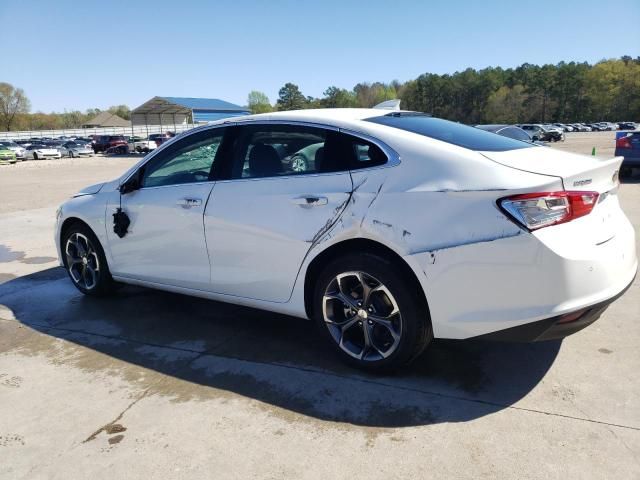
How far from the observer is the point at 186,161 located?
4191 mm

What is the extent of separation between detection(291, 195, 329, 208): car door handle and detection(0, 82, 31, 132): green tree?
422 ft

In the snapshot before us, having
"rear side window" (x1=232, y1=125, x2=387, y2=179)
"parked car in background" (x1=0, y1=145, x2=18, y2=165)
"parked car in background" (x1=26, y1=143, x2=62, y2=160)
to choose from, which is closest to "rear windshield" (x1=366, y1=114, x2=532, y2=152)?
"rear side window" (x1=232, y1=125, x2=387, y2=179)

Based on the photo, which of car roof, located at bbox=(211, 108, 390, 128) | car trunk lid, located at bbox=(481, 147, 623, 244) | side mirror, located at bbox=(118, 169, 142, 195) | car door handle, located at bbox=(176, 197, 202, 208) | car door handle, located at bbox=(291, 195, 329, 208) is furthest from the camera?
side mirror, located at bbox=(118, 169, 142, 195)

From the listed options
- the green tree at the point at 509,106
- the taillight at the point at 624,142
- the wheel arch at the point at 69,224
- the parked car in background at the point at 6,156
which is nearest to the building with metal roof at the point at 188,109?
the parked car in background at the point at 6,156

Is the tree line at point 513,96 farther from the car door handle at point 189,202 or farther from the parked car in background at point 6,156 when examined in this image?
the car door handle at point 189,202

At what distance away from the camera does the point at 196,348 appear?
3.88 meters

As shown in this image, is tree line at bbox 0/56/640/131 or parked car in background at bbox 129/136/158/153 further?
tree line at bbox 0/56/640/131

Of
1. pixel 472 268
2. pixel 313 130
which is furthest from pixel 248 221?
pixel 472 268

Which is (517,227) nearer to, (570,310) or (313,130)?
(570,310)

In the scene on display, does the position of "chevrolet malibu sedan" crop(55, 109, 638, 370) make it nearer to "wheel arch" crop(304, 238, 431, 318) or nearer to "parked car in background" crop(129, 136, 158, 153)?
"wheel arch" crop(304, 238, 431, 318)

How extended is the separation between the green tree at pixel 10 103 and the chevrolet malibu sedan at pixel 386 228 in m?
128

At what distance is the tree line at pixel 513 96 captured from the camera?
357ft

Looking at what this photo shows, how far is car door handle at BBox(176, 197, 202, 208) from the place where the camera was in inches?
153

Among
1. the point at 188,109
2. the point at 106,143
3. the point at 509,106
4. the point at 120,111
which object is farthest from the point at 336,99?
the point at 120,111
